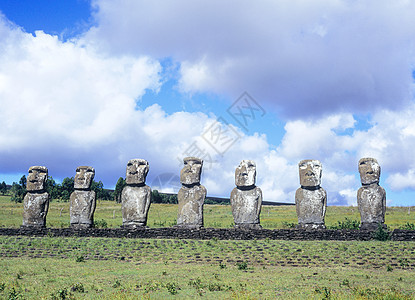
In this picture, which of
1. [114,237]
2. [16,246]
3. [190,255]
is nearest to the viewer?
[190,255]

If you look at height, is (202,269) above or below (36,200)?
below

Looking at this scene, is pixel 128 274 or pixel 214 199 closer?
pixel 128 274

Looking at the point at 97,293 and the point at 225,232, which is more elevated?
the point at 225,232

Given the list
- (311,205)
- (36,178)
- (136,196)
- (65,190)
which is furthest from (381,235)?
(65,190)

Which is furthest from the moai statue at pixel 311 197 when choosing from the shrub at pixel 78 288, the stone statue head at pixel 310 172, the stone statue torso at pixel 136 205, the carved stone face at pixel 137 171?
the shrub at pixel 78 288

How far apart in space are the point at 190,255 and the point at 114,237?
5.42 meters

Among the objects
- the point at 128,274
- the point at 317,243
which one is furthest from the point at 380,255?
the point at 128,274

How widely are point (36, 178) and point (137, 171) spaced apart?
6.31 metres

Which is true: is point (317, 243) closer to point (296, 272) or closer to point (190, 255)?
point (296, 272)

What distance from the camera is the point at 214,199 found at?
302 ft

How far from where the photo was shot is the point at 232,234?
824 inches

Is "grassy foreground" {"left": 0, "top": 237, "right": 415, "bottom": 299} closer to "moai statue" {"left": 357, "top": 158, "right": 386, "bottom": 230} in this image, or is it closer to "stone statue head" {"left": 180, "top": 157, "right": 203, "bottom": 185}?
"moai statue" {"left": 357, "top": 158, "right": 386, "bottom": 230}

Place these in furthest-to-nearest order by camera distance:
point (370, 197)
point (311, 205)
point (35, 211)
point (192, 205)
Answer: point (35, 211), point (192, 205), point (311, 205), point (370, 197)

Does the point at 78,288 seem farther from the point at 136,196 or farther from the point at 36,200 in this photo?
the point at 36,200
